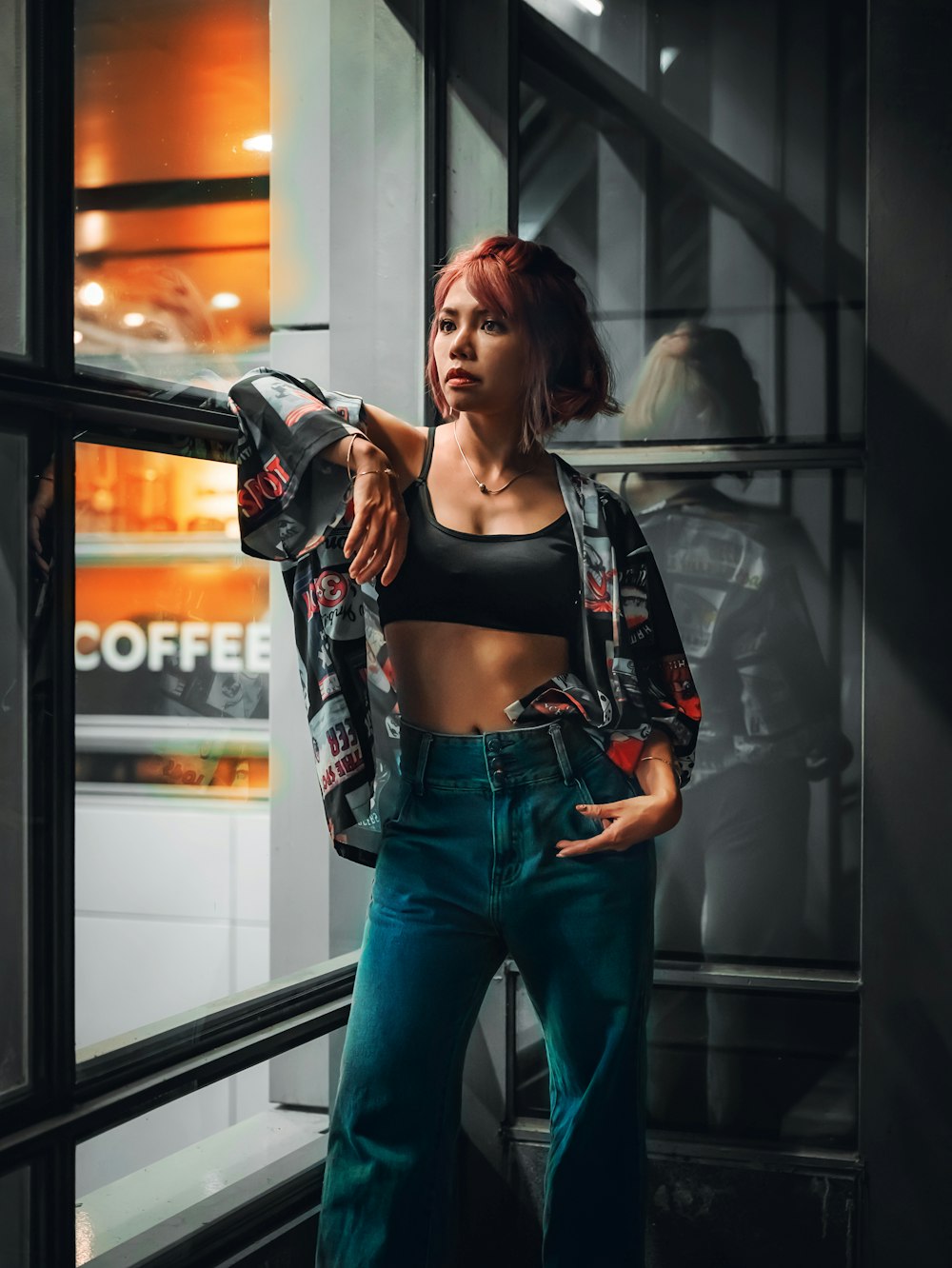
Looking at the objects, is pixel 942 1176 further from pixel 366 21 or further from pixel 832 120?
pixel 366 21

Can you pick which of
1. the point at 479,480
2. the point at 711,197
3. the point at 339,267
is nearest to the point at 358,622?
the point at 479,480

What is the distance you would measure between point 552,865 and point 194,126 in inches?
61.1

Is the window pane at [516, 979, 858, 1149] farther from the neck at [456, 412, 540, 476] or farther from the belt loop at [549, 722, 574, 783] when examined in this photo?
the neck at [456, 412, 540, 476]

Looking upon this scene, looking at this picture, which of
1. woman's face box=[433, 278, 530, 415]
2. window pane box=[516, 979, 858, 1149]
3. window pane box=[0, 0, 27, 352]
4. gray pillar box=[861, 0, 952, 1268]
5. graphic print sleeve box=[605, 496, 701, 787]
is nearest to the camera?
window pane box=[0, 0, 27, 352]

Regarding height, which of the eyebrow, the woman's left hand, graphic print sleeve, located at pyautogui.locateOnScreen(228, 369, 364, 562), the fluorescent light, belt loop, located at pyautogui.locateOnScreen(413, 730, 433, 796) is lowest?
the woman's left hand

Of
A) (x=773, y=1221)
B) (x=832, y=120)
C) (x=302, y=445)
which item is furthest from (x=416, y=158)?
(x=773, y=1221)

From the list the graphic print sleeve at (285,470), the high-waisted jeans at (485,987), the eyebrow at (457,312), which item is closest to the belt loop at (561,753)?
the high-waisted jeans at (485,987)

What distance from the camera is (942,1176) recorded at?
103 inches

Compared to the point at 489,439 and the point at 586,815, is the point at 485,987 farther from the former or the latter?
the point at 489,439

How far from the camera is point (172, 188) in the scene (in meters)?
2.31

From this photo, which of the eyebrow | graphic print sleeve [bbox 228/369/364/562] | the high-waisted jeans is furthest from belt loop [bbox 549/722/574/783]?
the eyebrow

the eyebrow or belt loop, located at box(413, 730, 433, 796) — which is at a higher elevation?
the eyebrow

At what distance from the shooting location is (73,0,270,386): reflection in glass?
6.71 ft

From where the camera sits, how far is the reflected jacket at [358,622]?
6.25 feet
